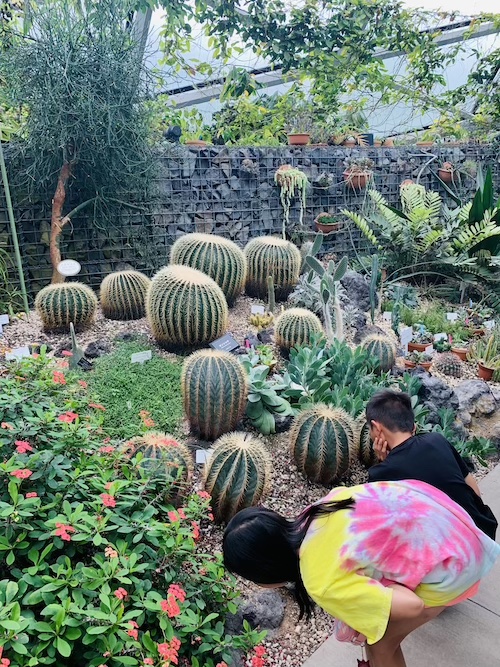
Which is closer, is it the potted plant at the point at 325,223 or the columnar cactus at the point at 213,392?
the columnar cactus at the point at 213,392

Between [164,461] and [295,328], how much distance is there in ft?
6.84

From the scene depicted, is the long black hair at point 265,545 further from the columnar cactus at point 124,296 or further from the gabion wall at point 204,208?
the gabion wall at point 204,208

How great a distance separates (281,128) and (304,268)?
130 inches

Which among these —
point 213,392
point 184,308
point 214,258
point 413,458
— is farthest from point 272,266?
point 413,458

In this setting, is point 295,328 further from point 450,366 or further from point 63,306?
point 63,306

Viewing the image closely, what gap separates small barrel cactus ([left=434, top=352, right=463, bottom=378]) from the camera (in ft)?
14.7

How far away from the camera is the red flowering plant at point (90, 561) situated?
1.32 m

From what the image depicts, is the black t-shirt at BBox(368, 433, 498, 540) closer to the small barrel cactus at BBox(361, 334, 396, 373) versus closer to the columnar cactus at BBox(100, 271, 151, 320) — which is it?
the small barrel cactus at BBox(361, 334, 396, 373)

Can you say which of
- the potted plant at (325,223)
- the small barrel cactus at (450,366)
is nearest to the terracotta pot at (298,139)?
the potted plant at (325,223)

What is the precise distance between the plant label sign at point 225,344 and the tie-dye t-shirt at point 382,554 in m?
2.20

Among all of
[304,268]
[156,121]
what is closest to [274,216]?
[304,268]

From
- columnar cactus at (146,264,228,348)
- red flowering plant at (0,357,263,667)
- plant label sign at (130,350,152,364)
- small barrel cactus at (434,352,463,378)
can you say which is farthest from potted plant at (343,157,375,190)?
red flowering plant at (0,357,263,667)

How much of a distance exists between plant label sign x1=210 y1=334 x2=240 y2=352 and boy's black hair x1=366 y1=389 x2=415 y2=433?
5.71 feet

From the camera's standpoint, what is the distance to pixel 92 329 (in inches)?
168
